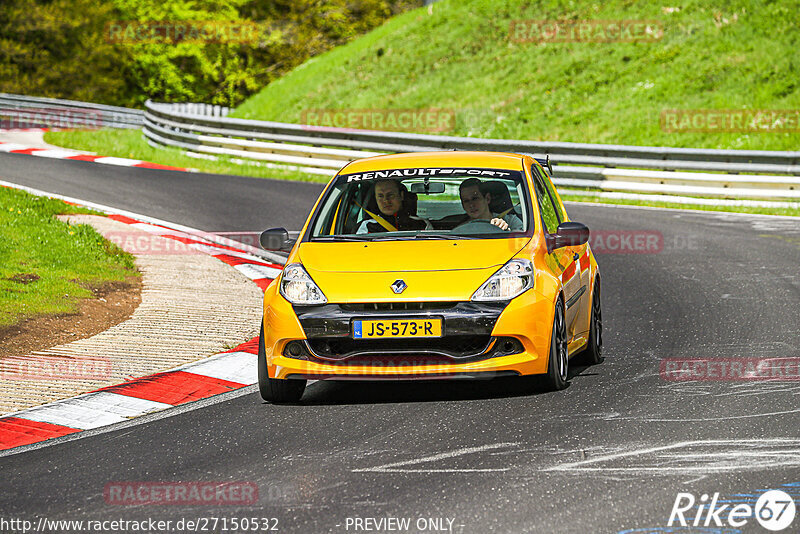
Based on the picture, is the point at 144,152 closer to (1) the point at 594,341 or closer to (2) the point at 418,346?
(1) the point at 594,341

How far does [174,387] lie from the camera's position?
8.18 metres

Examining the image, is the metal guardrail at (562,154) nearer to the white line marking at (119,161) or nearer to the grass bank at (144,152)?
the grass bank at (144,152)

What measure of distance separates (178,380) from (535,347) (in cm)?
262

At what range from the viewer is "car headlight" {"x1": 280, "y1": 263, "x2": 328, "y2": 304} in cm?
735

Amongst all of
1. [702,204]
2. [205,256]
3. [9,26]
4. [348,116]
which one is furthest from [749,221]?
[9,26]

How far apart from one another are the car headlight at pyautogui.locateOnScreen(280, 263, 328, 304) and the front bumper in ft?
0.24

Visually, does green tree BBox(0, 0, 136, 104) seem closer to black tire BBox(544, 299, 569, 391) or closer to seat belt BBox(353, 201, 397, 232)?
seat belt BBox(353, 201, 397, 232)

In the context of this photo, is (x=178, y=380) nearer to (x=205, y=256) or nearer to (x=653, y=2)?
(x=205, y=256)

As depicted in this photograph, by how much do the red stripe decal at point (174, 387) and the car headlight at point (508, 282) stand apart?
2.03 metres

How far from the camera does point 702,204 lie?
797 inches

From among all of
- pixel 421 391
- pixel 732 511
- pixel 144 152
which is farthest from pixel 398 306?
pixel 144 152

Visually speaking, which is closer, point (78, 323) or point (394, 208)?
point (394, 208)

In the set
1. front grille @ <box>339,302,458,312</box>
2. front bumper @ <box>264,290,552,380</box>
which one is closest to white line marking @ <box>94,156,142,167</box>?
front bumper @ <box>264,290,552,380</box>

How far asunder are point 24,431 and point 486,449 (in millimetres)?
2757
